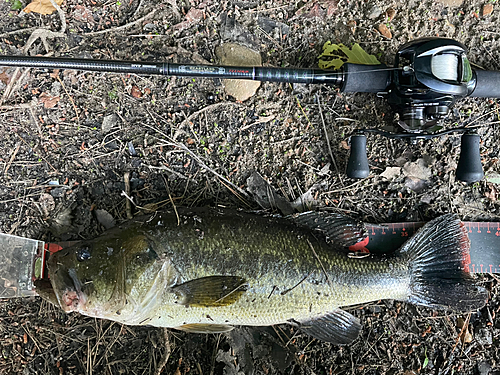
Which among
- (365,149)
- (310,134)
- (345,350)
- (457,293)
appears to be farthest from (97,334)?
(457,293)

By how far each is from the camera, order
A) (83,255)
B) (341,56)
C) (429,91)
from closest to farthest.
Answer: (83,255), (429,91), (341,56)

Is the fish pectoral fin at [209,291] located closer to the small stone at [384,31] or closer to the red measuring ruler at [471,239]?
the red measuring ruler at [471,239]

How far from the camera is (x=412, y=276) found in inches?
105

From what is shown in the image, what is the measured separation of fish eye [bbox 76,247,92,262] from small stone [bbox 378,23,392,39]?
2.88m

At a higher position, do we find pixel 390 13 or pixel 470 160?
pixel 390 13

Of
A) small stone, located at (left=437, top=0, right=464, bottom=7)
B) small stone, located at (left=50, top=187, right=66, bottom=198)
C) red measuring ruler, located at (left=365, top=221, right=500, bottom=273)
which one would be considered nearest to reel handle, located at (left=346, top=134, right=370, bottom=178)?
red measuring ruler, located at (left=365, top=221, right=500, bottom=273)

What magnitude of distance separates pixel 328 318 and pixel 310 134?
147 cm

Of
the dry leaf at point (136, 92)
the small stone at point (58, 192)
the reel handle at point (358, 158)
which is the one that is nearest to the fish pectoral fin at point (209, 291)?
the reel handle at point (358, 158)

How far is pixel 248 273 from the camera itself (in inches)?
92.7

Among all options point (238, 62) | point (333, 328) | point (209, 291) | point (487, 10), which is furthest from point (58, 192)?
point (487, 10)

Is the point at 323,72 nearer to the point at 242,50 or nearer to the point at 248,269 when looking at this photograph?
the point at 242,50

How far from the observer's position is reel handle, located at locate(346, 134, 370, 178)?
8.87 ft

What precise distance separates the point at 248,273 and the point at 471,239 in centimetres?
193

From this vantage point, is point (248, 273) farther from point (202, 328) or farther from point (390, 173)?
point (390, 173)
